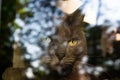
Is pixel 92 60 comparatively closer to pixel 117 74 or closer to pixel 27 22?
pixel 117 74

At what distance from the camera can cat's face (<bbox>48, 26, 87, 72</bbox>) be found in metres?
0.55

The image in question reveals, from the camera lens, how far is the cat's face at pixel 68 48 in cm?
55

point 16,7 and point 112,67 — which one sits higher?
point 16,7

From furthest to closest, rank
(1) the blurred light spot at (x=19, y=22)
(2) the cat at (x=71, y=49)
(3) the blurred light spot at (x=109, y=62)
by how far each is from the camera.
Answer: (1) the blurred light spot at (x=19, y=22) < (3) the blurred light spot at (x=109, y=62) < (2) the cat at (x=71, y=49)

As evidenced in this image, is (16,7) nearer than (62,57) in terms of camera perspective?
No

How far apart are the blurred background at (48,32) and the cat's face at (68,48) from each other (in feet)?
0.09

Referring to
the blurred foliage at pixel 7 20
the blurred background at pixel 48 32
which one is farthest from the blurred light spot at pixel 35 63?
the blurred foliage at pixel 7 20

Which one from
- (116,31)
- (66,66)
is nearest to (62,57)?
(66,66)

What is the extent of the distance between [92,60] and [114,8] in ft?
0.35

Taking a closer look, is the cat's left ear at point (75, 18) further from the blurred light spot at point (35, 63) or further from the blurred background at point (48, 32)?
the blurred light spot at point (35, 63)

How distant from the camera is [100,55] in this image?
0.68 metres

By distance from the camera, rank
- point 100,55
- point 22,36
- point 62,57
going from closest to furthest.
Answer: point 62,57
point 100,55
point 22,36

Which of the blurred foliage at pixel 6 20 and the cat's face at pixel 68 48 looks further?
the blurred foliage at pixel 6 20

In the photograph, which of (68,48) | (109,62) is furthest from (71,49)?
(109,62)
